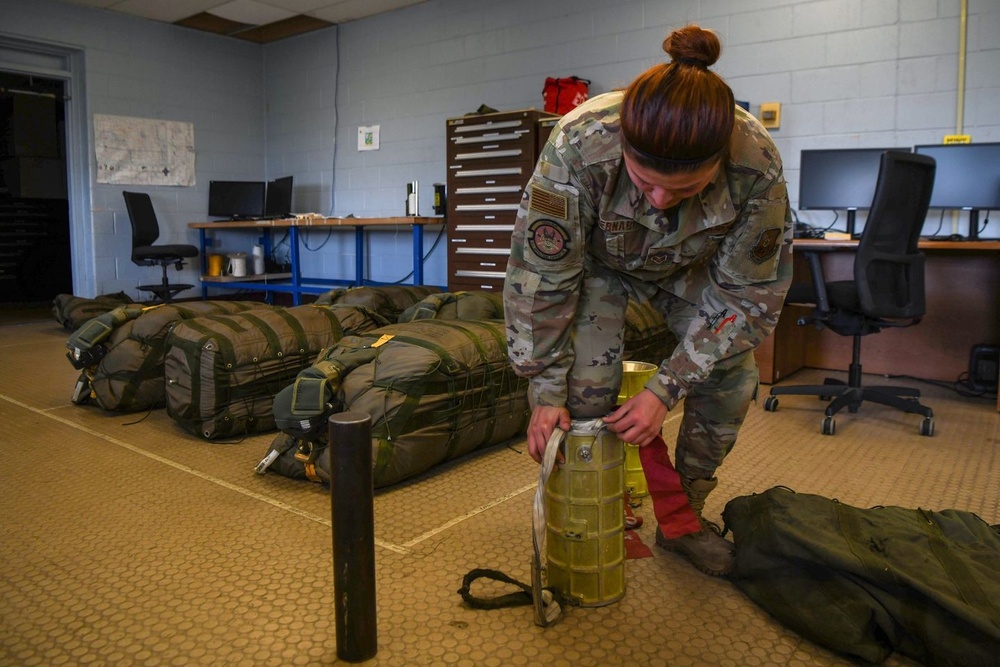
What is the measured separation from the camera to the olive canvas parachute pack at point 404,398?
2.02m

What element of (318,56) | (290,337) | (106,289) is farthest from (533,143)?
(106,289)

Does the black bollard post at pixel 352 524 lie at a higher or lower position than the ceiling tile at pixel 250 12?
lower

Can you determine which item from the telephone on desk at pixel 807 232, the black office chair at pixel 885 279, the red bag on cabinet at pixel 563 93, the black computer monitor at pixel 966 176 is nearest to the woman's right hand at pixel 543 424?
the black office chair at pixel 885 279

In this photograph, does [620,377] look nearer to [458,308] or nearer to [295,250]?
[458,308]

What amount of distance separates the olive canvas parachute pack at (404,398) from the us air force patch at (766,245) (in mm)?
1054

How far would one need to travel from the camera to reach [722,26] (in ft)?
13.6

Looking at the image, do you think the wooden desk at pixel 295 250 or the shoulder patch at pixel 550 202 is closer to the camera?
the shoulder patch at pixel 550 202

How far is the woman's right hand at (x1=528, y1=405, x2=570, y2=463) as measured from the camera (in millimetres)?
1367

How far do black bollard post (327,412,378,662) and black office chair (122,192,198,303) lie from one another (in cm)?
506

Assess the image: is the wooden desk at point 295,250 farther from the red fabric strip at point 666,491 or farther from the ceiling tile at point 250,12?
the red fabric strip at point 666,491

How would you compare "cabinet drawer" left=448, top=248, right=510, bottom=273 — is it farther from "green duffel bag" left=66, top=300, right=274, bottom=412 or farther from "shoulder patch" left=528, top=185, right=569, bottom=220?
"shoulder patch" left=528, top=185, right=569, bottom=220

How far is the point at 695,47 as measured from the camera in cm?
107

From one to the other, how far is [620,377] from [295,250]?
15.7 ft

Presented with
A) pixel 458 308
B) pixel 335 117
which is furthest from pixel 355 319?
pixel 335 117
